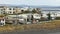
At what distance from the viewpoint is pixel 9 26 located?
1791 mm

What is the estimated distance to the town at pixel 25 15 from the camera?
1.81 m

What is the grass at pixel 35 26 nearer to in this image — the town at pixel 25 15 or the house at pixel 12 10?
the town at pixel 25 15

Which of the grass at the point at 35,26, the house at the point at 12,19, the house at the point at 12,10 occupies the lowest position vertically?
the grass at the point at 35,26

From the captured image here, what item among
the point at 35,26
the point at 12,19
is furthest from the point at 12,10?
the point at 35,26

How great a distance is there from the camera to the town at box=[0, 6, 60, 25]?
71.2 inches

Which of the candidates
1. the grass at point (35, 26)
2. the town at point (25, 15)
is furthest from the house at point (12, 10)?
the grass at point (35, 26)

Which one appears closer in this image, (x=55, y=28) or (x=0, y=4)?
(x=0, y=4)

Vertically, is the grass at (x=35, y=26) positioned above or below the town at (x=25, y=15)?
below

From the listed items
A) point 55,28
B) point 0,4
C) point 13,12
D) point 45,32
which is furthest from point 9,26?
point 55,28

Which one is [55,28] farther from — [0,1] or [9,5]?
[0,1]

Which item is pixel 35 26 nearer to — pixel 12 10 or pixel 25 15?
pixel 25 15

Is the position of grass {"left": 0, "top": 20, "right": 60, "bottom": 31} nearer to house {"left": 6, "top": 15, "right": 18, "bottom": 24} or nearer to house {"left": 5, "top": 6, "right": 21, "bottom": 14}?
house {"left": 6, "top": 15, "right": 18, "bottom": 24}

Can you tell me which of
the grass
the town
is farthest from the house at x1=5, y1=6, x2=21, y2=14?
the grass

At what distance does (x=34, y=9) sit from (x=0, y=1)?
447mm
